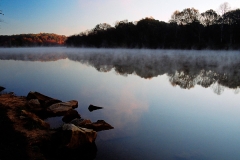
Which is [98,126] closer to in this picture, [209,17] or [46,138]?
[46,138]

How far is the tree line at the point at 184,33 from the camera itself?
49.4 metres

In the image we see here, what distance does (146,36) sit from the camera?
237 ft

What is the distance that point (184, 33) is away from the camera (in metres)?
59.4

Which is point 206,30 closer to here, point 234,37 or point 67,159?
point 234,37

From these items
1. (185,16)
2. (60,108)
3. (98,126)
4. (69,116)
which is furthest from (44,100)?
(185,16)

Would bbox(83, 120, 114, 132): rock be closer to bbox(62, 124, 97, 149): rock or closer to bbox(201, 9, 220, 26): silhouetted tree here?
bbox(62, 124, 97, 149): rock

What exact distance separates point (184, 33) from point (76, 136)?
5923 cm

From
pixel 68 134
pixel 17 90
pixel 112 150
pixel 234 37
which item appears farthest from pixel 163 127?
pixel 234 37

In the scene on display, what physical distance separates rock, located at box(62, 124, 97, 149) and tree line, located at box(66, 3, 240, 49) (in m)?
46.4

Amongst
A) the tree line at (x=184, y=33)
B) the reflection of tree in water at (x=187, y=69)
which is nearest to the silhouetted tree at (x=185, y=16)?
the tree line at (x=184, y=33)

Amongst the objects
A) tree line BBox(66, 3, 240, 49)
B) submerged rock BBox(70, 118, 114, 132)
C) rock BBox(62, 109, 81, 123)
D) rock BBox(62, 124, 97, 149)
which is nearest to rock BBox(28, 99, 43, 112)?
rock BBox(62, 109, 81, 123)

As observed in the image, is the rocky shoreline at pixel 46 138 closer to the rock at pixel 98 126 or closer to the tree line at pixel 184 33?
the rock at pixel 98 126

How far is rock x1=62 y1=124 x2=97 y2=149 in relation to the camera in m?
5.70

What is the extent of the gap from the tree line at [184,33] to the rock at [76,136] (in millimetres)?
46390
